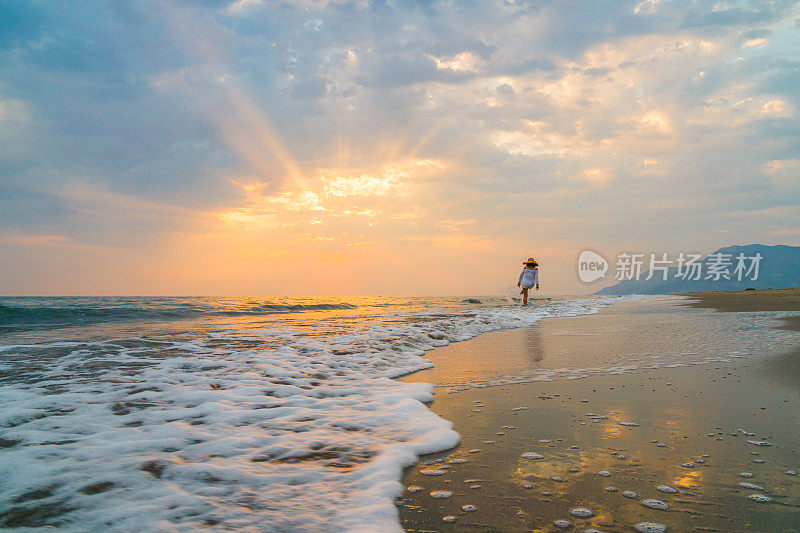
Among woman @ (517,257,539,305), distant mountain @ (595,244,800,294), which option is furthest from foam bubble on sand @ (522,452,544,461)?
distant mountain @ (595,244,800,294)

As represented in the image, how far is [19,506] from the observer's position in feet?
7.02

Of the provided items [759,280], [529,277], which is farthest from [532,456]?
[759,280]

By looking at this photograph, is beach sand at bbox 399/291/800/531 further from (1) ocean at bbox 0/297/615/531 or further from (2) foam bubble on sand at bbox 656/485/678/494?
(1) ocean at bbox 0/297/615/531

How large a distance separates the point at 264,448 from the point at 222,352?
14.5 feet

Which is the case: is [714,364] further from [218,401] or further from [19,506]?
[19,506]

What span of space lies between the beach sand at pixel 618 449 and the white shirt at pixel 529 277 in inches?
687

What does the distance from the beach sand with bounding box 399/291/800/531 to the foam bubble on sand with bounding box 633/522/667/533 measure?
3 cm

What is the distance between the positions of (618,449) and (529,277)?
21.4 m

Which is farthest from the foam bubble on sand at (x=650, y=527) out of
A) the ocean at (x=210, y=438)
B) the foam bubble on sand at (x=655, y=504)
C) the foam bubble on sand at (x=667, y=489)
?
the ocean at (x=210, y=438)

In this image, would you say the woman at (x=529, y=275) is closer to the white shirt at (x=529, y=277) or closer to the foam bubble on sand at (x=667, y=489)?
the white shirt at (x=529, y=277)

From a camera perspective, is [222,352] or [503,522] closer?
[503,522]

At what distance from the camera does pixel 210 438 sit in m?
3.15

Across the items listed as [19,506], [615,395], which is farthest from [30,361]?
[615,395]

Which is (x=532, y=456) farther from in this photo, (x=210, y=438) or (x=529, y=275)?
(x=529, y=275)
